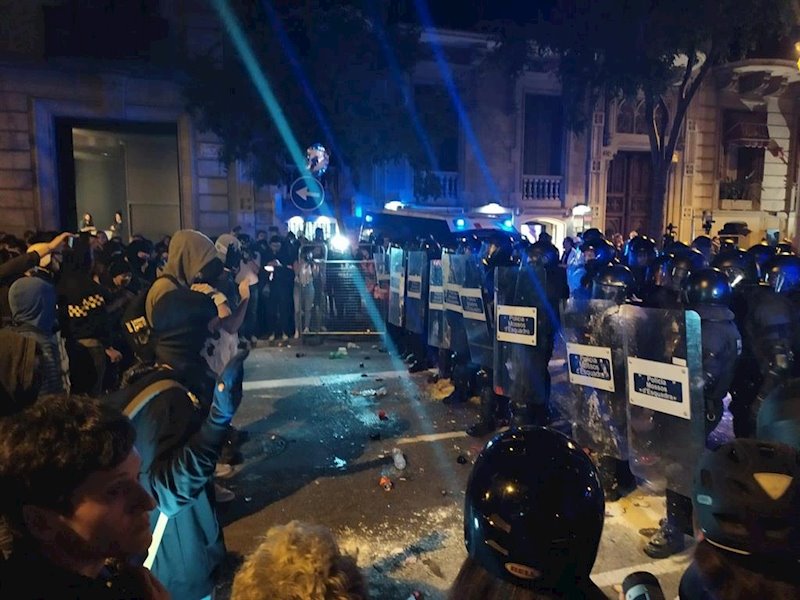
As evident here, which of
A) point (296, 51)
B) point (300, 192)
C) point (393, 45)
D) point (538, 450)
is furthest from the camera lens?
point (393, 45)

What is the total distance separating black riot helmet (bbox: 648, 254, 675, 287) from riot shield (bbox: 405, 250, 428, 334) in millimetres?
3522

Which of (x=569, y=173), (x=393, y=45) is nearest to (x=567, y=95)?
(x=569, y=173)

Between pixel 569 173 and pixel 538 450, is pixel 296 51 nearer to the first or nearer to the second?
pixel 569 173

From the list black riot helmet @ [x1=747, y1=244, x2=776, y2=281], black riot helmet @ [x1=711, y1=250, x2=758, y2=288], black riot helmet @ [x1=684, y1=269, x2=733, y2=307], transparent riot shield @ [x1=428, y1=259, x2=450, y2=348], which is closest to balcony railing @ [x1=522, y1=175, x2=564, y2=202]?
transparent riot shield @ [x1=428, y1=259, x2=450, y2=348]

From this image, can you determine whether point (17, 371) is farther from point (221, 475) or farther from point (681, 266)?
point (681, 266)

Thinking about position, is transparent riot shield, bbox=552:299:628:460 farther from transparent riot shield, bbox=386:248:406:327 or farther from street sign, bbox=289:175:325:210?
street sign, bbox=289:175:325:210

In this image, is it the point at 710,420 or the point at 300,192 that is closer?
the point at 710,420

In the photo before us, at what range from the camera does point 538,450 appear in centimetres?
177

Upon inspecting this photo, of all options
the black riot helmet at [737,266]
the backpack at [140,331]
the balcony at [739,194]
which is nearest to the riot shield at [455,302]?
the black riot helmet at [737,266]

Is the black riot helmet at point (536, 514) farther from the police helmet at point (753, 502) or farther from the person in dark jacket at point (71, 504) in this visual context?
the person in dark jacket at point (71, 504)

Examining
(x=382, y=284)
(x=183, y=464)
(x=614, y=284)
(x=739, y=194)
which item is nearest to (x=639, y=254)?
(x=614, y=284)

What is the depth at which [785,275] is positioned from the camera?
221 inches

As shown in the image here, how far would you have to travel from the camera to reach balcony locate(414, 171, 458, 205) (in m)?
21.4

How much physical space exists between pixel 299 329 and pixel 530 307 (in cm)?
692
